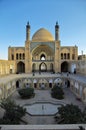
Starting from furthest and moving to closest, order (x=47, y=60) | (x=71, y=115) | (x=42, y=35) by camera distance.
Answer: (x=42, y=35), (x=47, y=60), (x=71, y=115)

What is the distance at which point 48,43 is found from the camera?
26250mm

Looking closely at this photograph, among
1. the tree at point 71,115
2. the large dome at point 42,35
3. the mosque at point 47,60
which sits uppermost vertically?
the large dome at point 42,35

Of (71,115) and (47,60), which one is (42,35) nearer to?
(47,60)

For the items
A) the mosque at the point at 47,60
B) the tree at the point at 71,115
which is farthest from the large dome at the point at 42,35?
the tree at the point at 71,115

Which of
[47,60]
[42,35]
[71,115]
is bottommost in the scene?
[71,115]

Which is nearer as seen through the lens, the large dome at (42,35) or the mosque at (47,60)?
the mosque at (47,60)

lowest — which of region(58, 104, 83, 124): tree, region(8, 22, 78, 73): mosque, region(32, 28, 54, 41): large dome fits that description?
region(58, 104, 83, 124): tree

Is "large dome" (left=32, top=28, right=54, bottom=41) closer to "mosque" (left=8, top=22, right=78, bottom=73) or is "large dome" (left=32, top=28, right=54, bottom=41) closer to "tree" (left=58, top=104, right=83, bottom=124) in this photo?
"mosque" (left=8, top=22, right=78, bottom=73)

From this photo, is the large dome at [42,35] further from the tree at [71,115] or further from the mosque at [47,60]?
the tree at [71,115]

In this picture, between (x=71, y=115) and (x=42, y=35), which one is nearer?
(x=71, y=115)

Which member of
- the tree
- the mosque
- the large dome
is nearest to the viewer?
the tree

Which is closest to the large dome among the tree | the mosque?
the mosque

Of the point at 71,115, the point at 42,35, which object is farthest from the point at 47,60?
the point at 71,115

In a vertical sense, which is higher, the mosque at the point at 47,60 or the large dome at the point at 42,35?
the large dome at the point at 42,35
